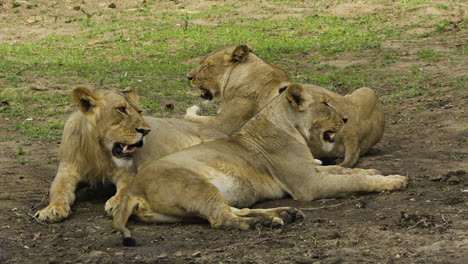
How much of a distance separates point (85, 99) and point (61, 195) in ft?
2.37

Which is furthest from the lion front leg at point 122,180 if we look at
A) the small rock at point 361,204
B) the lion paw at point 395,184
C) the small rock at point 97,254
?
the lion paw at point 395,184

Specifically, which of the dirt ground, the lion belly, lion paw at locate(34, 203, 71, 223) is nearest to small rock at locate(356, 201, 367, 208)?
the dirt ground

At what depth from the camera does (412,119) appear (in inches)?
349

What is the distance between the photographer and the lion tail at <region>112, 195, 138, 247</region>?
196 inches

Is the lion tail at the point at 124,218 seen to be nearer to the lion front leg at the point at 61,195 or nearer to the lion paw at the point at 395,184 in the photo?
the lion front leg at the point at 61,195

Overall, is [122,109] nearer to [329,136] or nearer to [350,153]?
[329,136]

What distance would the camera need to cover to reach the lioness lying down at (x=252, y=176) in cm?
532

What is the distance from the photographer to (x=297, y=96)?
635 cm

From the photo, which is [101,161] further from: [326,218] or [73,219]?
[326,218]

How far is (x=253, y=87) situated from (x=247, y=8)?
8694 mm

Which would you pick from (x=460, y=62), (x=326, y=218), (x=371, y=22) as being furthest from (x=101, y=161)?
(x=371, y=22)

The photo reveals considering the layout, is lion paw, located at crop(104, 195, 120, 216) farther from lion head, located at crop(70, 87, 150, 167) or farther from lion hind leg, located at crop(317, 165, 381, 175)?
lion hind leg, located at crop(317, 165, 381, 175)

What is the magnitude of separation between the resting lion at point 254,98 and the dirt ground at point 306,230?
232 millimetres

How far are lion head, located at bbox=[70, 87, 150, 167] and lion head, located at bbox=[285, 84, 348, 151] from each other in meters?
1.15
